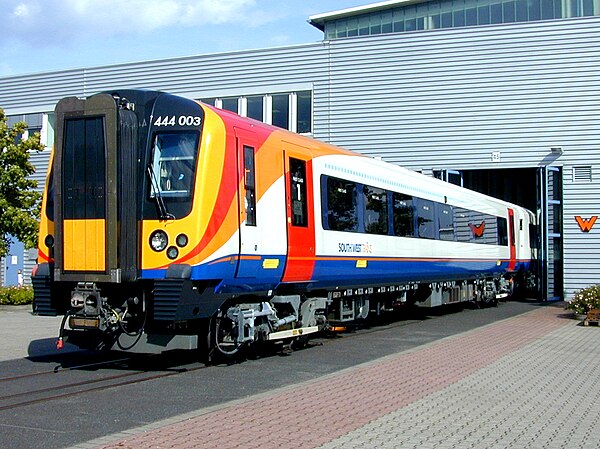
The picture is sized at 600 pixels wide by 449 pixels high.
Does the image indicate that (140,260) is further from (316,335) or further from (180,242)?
(316,335)

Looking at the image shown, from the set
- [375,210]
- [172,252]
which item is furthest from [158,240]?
[375,210]

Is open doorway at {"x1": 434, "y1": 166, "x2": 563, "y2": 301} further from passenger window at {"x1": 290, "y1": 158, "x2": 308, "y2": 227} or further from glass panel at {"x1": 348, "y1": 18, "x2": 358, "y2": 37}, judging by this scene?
glass panel at {"x1": 348, "y1": 18, "x2": 358, "y2": 37}

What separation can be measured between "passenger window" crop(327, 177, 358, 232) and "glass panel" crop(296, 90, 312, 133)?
1662 cm

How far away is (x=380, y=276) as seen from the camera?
15.4 meters

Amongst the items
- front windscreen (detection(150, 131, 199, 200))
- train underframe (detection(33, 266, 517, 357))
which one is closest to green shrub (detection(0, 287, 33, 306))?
train underframe (detection(33, 266, 517, 357))

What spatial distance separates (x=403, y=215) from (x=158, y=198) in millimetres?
7642

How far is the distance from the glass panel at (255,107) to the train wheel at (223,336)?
2062 cm

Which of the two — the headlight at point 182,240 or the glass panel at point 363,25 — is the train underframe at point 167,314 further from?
the glass panel at point 363,25

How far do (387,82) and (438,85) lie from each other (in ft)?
6.17

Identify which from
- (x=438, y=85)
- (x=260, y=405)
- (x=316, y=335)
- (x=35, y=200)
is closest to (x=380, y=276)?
(x=316, y=335)

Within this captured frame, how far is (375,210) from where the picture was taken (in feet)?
49.2

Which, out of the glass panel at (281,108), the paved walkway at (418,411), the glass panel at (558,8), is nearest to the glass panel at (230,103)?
the glass panel at (281,108)

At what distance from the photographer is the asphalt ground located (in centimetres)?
696

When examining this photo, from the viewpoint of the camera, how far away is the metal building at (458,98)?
2742cm
